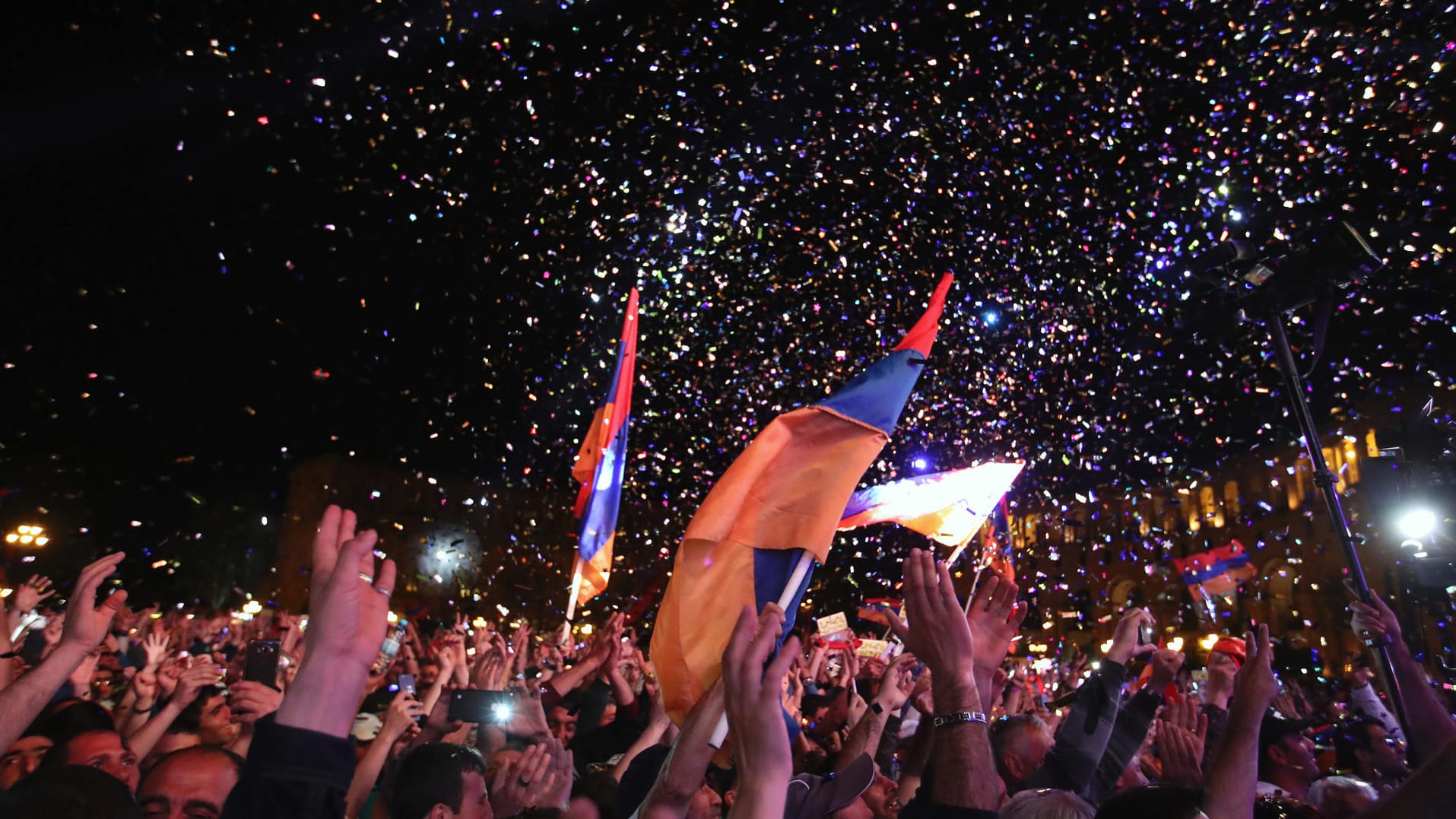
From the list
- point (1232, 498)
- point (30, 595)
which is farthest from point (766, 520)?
point (1232, 498)

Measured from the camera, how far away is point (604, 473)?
459 inches

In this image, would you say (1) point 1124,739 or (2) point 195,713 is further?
(2) point 195,713

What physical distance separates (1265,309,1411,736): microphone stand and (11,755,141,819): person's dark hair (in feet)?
19.7

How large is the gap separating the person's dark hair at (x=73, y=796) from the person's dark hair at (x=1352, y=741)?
7.34 meters

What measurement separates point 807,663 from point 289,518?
60147 millimetres

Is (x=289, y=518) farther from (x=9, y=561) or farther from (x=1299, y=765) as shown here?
(x=1299, y=765)

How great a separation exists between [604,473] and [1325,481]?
802cm

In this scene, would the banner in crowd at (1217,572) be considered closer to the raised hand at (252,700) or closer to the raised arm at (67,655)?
the raised hand at (252,700)

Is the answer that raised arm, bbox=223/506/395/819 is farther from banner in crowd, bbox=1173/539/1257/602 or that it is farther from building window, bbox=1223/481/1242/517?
building window, bbox=1223/481/1242/517

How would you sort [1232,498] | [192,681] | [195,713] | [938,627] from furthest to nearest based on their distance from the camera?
[1232,498] < [195,713] < [192,681] < [938,627]

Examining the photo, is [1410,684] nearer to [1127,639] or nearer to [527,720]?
[1127,639]

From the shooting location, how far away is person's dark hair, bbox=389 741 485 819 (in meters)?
3.28

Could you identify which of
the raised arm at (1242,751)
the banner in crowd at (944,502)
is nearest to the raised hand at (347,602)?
the raised arm at (1242,751)

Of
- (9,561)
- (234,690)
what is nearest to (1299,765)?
(234,690)
